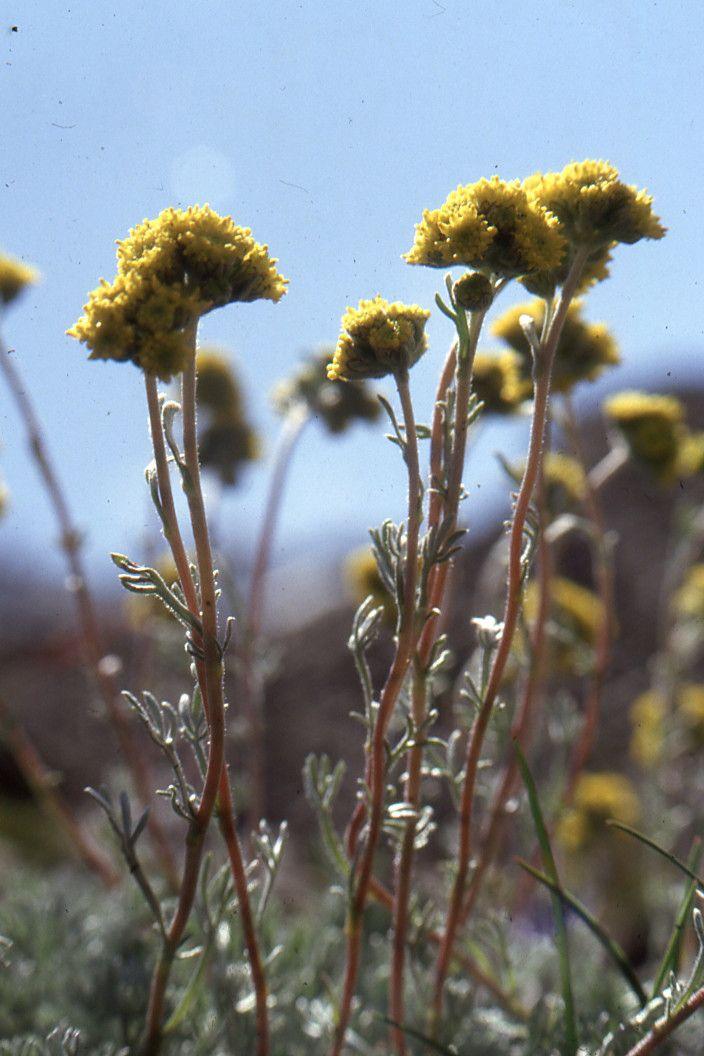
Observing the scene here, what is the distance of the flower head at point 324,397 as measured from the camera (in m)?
2.86

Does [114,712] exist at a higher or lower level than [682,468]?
lower

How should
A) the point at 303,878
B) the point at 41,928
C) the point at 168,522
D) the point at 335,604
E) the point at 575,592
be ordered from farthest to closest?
1. the point at 335,604
2. the point at 303,878
3. the point at 575,592
4. the point at 41,928
5. the point at 168,522

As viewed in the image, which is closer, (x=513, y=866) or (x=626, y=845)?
(x=513, y=866)

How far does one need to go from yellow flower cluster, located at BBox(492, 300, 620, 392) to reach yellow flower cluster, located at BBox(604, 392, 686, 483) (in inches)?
17.8

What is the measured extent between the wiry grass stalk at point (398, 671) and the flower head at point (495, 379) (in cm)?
94

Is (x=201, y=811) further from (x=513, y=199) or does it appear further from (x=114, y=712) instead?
(x=114, y=712)

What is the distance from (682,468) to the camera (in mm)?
2850

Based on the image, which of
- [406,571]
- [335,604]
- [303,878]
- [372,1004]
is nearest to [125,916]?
[372,1004]

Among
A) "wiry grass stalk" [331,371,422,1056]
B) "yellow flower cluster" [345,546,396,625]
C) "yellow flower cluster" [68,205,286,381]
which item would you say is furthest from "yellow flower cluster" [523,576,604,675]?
"yellow flower cluster" [68,205,286,381]

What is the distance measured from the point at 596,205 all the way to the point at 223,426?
7.05ft

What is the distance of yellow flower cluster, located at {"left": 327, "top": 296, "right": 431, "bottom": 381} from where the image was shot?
1.36m

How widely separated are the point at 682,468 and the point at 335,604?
164 inches

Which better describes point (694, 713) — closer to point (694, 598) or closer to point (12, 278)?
point (694, 598)

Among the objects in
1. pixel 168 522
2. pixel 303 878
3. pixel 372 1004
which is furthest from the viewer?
pixel 303 878
